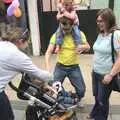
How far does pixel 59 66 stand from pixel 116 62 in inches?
40.8

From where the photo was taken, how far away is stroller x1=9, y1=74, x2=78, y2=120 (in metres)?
3.92

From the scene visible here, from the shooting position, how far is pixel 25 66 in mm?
3705

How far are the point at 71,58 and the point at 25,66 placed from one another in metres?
1.28

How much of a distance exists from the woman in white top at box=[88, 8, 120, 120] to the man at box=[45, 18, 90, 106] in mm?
383

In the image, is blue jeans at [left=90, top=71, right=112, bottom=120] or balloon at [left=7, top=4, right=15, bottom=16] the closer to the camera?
blue jeans at [left=90, top=71, right=112, bottom=120]

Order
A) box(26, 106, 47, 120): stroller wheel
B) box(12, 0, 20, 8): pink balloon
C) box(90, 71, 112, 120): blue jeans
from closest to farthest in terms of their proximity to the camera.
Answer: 1. box(26, 106, 47, 120): stroller wheel
2. box(90, 71, 112, 120): blue jeans
3. box(12, 0, 20, 8): pink balloon

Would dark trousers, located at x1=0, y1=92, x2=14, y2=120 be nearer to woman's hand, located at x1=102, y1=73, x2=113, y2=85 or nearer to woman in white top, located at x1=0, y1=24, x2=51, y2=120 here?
woman in white top, located at x1=0, y1=24, x2=51, y2=120

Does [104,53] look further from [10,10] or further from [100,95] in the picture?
[10,10]

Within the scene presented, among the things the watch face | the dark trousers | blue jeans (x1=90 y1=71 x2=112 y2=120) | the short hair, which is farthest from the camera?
the watch face

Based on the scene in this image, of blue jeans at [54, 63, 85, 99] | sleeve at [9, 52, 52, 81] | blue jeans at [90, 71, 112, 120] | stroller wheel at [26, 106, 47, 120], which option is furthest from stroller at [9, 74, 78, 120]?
blue jeans at [54, 63, 85, 99]

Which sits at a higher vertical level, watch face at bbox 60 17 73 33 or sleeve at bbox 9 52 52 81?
watch face at bbox 60 17 73 33

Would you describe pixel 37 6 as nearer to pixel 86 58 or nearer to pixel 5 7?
pixel 5 7

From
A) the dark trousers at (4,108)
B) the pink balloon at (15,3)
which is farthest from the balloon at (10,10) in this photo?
the dark trousers at (4,108)

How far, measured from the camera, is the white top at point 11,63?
11.9ft
